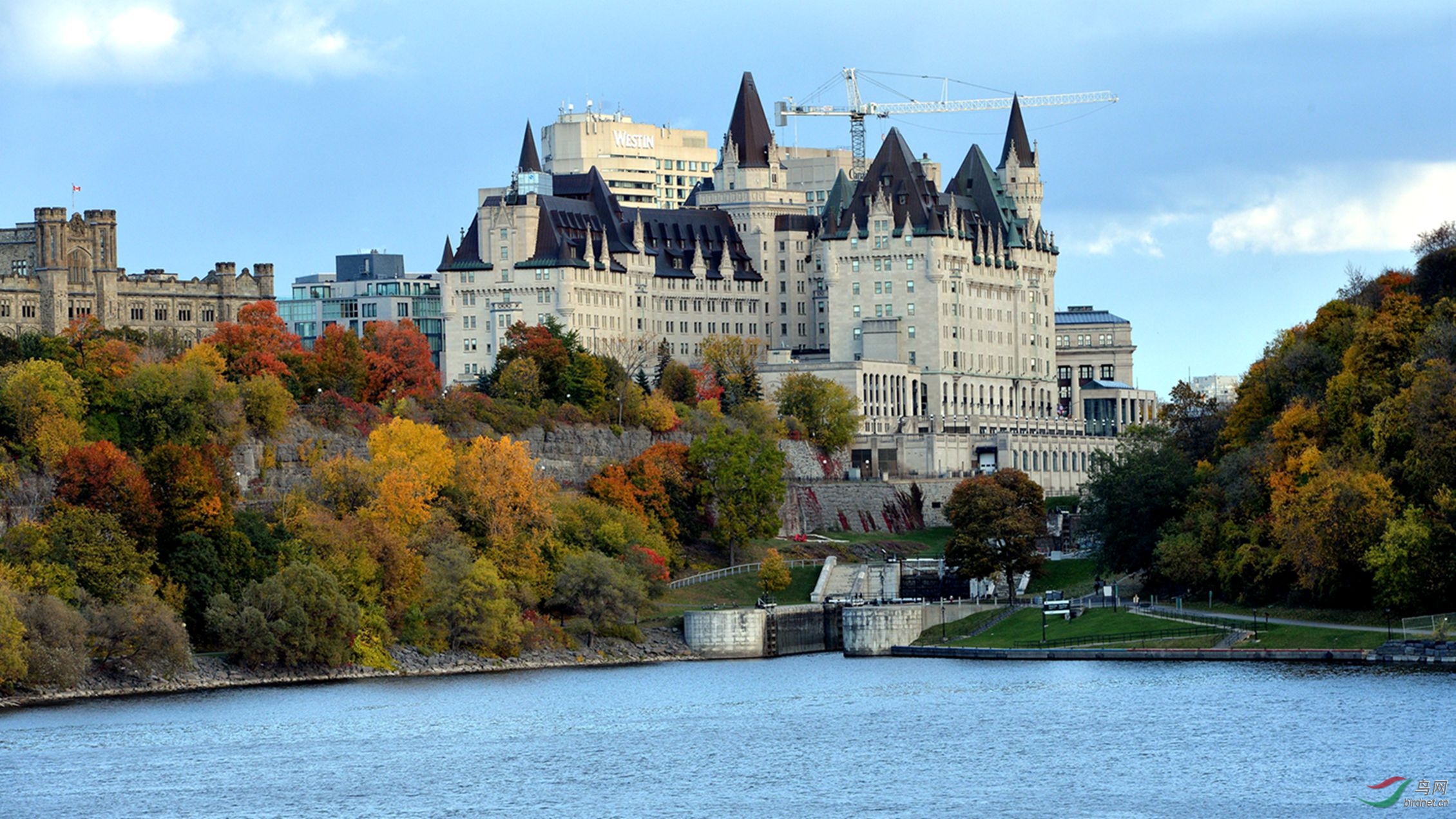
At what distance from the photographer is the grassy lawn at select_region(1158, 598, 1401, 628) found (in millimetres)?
121750

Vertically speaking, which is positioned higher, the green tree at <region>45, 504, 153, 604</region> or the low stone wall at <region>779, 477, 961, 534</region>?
the low stone wall at <region>779, 477, 961, 534</region>

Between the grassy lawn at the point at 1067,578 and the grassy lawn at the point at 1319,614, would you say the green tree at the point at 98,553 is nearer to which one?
the grassy lawn at the point at 1319,614

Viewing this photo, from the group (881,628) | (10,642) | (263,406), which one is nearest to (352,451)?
(263,406)

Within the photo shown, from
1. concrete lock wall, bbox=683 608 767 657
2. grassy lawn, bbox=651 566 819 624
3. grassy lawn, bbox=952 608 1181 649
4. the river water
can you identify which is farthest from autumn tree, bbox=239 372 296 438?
grassy lawn, bbox=952 608 1181 649

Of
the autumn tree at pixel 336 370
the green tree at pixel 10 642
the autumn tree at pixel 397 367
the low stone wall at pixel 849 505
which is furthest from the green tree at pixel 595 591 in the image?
the low stone wall at pixel 849 505

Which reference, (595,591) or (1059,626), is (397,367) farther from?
(1059,626)

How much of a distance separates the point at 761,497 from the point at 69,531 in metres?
51.8

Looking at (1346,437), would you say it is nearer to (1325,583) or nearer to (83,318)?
(1325,583)

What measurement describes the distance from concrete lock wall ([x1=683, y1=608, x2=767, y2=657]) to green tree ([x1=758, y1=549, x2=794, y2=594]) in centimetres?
1065

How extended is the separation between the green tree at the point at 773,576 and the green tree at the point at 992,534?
9653 mm

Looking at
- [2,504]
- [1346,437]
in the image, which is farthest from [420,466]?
[1346,437]

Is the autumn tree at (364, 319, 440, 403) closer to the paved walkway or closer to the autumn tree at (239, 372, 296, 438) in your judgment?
the autumn tree at (239, 372, 296, 438)

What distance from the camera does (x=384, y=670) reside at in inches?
5074

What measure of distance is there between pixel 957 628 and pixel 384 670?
30411mm
